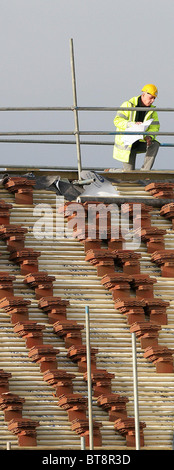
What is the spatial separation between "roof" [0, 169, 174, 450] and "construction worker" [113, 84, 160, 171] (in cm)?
145

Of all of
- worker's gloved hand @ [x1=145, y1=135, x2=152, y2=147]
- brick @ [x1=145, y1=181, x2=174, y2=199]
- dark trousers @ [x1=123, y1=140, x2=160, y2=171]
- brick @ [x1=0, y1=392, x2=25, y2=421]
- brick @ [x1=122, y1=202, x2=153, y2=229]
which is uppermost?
worker's gloved hand @ [x1=145, y1=135, x2=152, y2=147]

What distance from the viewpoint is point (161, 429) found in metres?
25.7

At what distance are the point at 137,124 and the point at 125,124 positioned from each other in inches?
8.5

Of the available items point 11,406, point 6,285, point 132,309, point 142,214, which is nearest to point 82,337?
point 132,309

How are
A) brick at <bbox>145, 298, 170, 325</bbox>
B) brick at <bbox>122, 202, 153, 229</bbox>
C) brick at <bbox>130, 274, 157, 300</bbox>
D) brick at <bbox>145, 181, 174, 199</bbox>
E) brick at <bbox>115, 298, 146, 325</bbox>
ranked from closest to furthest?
1. brick at <bbox>115, 298, 146, 325</bbox>
2. brick at <bbox>145, 298, 170, 325</bbox>
3. brick at <bbox>130, 274, 157, 300</bbox>
4. brick at <bbox>122, 202, 153, 229</bbox>
5. brick at <bbox>145, 181, 174, 199</bbox>

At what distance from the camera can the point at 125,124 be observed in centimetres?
3073

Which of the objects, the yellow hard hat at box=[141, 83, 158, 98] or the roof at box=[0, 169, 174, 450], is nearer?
the roof at box=[0, 169, 174, 450]

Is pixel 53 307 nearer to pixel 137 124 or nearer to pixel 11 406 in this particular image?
pixel 11 406

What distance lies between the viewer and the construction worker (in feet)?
100

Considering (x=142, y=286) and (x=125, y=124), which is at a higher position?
(x=125, y=124)

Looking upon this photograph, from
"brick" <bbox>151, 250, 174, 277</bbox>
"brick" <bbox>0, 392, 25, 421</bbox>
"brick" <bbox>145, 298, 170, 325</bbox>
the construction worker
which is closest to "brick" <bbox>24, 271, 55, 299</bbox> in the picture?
"brick" <bbox>145, 298, 170, 325</bbox>

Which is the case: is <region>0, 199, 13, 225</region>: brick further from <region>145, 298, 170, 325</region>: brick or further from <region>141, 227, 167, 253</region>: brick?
<region>145, 298, 170, 325</region>: brick

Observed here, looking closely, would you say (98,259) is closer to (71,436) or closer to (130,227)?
(130,227)

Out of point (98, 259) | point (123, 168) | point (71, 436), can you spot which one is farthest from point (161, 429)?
point (123, 168)
